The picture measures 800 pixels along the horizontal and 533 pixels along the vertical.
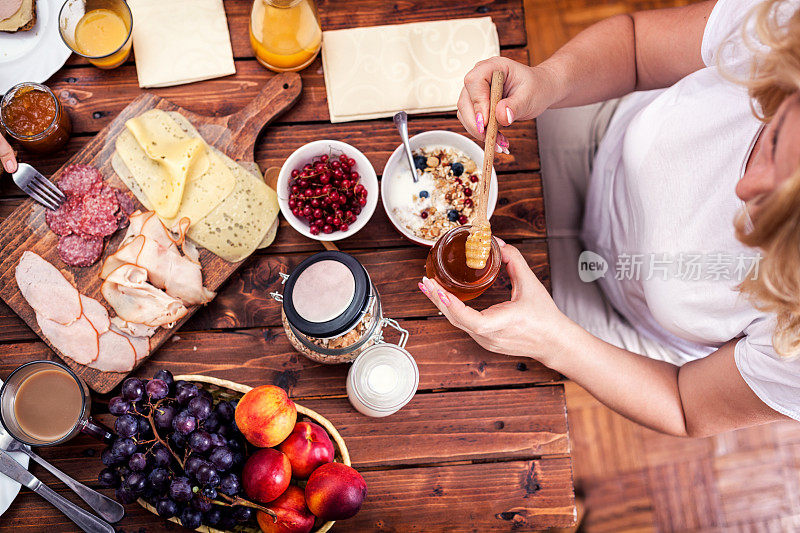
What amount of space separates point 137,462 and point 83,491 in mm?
205

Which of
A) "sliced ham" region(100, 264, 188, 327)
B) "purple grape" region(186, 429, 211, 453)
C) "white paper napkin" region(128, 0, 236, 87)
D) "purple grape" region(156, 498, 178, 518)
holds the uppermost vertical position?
"white paper napkin" region(128, 0, 236, 87)

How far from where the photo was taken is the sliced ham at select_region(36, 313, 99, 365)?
1.00 meters

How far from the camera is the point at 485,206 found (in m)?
0.86

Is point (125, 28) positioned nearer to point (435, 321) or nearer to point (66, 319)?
point (66, 319)

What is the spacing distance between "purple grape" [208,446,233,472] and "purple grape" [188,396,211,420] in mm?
63

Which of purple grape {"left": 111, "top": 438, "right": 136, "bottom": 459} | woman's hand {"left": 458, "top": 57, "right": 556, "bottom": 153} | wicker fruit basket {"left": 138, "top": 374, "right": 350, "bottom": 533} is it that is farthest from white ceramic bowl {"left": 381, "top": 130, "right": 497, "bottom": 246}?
purple grape {"left": 111, "top": 438, "right": 136, "bottom": 459}

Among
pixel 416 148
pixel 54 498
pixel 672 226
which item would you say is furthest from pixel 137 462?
pixel 672 226

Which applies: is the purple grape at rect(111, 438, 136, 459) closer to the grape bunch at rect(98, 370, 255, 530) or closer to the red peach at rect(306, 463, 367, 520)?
the grape bunch at rect(98, 370, 255, 530)

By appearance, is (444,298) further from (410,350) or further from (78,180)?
(78,180)

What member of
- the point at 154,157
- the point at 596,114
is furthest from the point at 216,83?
the point at 596,114

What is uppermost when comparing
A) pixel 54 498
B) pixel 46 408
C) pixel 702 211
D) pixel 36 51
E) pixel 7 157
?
pixel 36 51

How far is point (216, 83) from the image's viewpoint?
112cm

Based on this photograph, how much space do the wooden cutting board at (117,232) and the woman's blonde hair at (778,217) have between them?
791 millimetres

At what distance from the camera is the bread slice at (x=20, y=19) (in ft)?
3.39
